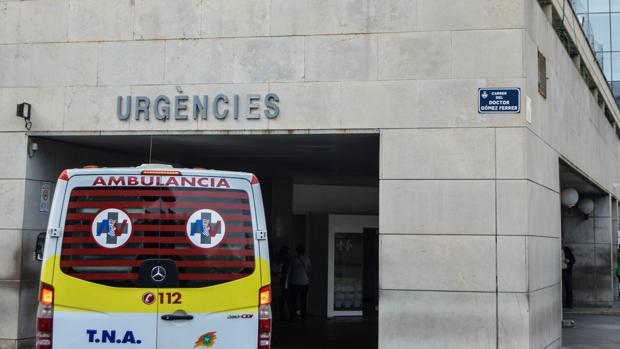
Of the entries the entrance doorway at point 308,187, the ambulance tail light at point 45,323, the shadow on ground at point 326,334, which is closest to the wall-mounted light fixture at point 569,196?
the entrance doorway at point 308,187

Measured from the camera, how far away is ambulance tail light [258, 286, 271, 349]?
22.7 ft

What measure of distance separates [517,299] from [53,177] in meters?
6.86

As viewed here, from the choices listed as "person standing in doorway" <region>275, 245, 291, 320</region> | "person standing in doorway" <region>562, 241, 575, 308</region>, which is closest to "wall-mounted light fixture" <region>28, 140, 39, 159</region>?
"person standing in doorway" <region>275, 245, 291, 320</region>

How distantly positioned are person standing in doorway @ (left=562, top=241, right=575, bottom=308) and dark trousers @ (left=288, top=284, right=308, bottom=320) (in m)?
7.27

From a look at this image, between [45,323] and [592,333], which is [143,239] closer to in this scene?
[45,323]

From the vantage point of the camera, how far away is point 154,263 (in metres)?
6.79

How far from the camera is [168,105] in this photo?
11297 millimetres

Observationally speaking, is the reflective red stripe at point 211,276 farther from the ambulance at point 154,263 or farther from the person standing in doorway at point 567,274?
the person standing in doorway at point 567,274

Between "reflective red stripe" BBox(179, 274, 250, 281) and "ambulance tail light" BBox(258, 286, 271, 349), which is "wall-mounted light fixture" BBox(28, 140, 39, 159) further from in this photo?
"ambulance tail light" BBox(258, 286, 271, 349)

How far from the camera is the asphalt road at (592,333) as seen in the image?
45.3 ft

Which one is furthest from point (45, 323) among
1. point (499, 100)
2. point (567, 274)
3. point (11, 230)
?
point (567, 274)

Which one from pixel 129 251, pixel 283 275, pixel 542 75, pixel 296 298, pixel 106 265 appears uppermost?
pixel 542 75

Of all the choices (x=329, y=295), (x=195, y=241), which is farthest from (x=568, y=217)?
(x=195, y=241)

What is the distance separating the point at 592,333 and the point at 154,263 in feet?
37.6
